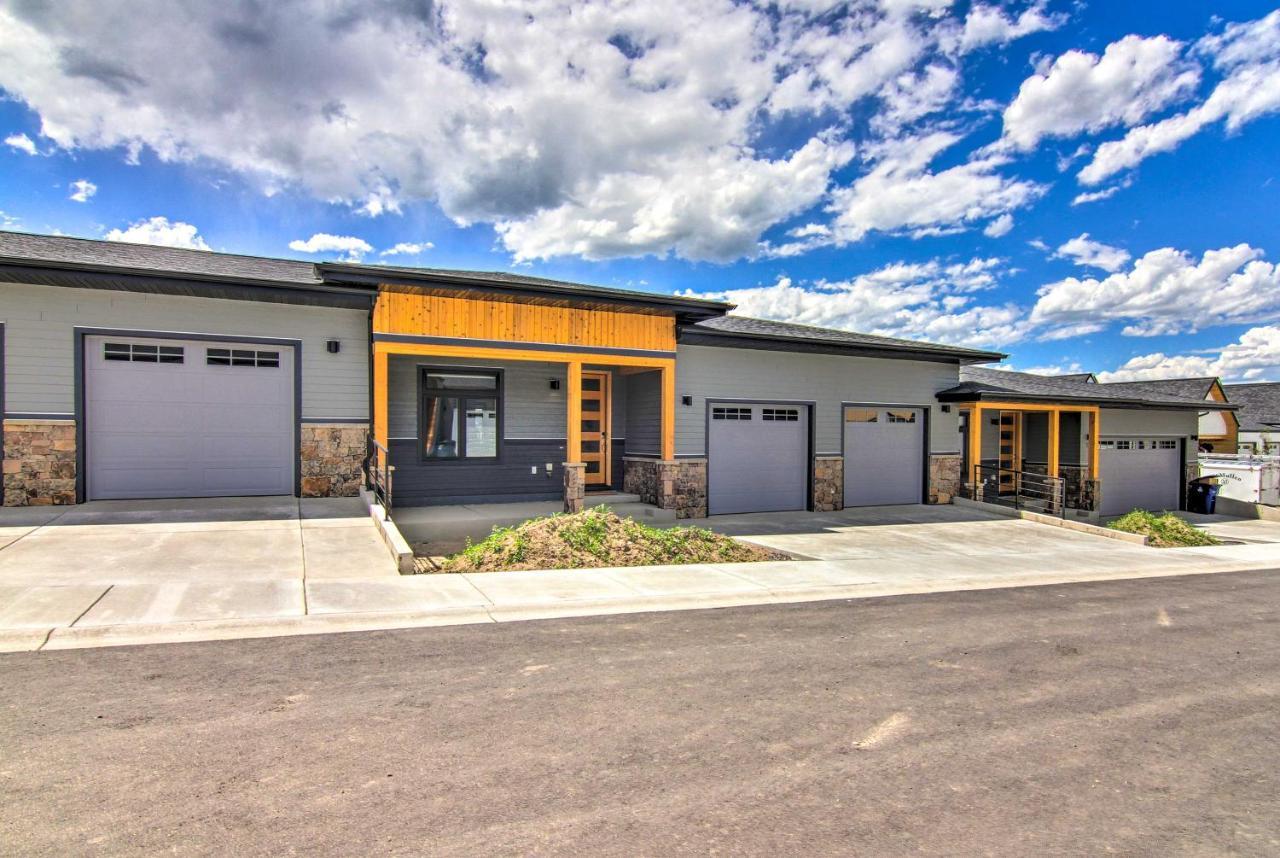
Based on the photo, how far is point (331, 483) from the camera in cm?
1233

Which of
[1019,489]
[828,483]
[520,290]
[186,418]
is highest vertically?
[520,290]

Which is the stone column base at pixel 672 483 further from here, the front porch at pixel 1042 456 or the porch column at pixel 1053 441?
the porch column at pixel 1053 441

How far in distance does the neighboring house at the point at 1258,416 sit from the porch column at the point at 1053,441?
25.7 metres

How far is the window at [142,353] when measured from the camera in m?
11.1

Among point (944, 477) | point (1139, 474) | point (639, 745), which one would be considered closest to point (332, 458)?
point (639, 745)

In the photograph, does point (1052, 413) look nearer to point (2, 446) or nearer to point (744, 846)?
point (744, 846)

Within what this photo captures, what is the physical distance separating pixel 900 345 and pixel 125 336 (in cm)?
1577

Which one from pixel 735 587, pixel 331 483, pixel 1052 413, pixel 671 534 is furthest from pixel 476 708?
pixel 1052 413

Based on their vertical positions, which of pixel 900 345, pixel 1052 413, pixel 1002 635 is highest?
pixel 900 345

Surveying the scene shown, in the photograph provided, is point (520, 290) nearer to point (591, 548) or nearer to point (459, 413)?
point (459, 413)

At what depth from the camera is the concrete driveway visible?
240 inches

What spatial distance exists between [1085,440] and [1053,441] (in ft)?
4.69

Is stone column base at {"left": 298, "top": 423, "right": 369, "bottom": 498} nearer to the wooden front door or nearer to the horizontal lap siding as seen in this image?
the horizontal lap siding

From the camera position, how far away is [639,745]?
3980 millimetres
